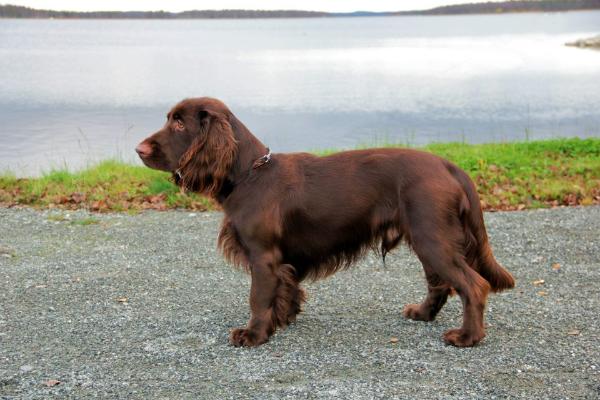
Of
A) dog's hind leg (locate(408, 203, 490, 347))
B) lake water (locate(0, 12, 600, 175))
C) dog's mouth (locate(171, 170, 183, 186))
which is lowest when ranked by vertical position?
lake water (locate(0, 12, 600, 175))

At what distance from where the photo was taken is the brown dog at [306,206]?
4828mm

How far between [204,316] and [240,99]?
19.1 meters

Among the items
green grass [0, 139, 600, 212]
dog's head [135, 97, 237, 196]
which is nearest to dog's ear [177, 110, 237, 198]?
dog's head [135, 97, 237, 196]

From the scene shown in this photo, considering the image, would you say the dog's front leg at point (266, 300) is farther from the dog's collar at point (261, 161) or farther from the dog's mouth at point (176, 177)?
the dog's mouth at point (176, 177)

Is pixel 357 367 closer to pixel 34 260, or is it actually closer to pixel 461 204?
pixel 461 204

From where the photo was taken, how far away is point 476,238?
16.3 feet

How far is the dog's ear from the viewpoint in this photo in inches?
197

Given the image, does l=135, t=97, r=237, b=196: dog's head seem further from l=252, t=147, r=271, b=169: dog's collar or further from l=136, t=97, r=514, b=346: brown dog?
l=252, t=147, r=271, b=169: dog's collar

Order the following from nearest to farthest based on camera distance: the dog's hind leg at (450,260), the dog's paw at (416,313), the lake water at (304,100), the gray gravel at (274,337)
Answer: the gray gravel at (274,337), the dog's hind leg at (450,260), the dog's paw at (416,313), the lake water at (304,100)

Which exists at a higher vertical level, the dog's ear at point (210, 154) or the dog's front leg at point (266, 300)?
the dog's ear at point (210, 154)

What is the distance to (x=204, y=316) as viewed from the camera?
5660 mm

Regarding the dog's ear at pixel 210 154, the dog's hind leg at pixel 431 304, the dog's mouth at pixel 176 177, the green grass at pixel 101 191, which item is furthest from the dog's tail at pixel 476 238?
the green grass at pixel 101 191

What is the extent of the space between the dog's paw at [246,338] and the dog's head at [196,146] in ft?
3.09

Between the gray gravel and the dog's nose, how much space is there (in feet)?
4.05
